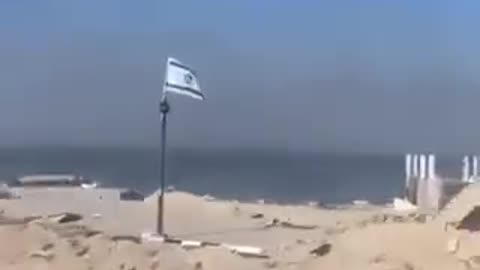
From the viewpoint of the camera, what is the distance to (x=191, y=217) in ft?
66.7

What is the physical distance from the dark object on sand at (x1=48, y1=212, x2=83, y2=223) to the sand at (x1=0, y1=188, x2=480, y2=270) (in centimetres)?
16

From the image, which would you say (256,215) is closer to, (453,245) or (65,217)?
(65,217)

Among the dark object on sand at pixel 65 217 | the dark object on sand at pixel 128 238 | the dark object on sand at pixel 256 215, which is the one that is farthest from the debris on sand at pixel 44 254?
the dark object on sand at pixel 256 215

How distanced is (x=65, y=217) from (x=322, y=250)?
5.99m

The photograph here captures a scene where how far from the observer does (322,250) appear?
1477 cm

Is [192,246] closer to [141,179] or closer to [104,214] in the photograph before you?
[104,214]

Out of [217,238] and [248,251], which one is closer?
[248,251]

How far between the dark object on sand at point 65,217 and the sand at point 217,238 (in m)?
0.16

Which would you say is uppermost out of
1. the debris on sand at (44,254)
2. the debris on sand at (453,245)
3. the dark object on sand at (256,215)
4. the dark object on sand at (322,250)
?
the debris on sand at (453,245)

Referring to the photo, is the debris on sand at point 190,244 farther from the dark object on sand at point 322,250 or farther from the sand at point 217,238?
the dark object on sand at point 322,250

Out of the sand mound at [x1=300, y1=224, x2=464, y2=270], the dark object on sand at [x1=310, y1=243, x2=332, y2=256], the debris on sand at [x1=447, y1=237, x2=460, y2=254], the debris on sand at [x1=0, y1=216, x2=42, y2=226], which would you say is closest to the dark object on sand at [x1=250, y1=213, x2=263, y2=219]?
the debris on sand at [x1=0, y1=216, x2=42, y2=226]

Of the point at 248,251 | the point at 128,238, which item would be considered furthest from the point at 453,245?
the point at 128,238

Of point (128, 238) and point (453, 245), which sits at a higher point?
point (453, 245)

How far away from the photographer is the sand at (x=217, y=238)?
44.4 ft
